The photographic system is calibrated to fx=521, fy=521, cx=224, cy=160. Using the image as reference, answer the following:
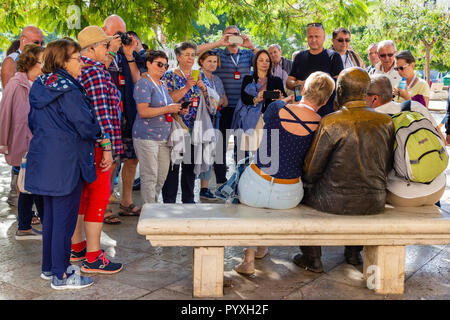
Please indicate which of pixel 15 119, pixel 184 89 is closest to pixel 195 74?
pixel 184 89

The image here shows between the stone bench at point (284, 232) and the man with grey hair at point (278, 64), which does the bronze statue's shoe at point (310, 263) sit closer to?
the stone bench at point (284, 232)

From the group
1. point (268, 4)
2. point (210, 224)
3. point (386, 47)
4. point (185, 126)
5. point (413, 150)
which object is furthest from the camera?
point (268, 4)

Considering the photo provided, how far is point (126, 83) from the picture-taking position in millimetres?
5672

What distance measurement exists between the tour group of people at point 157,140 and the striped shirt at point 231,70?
0.70 m

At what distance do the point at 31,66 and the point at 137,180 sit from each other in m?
2.58

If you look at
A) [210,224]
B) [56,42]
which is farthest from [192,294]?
[56,42]

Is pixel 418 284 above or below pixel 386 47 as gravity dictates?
below

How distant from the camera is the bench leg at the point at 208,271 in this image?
376cm

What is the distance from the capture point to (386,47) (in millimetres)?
6344

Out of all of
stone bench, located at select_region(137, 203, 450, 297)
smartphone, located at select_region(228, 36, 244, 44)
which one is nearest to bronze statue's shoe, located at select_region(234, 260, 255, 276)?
stone bench, located at select_region(137, 203, 450, 297)

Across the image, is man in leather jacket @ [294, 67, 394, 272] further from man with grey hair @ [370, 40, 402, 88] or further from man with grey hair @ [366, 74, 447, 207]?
man with grey hair @ [370, 40, 402, 88]

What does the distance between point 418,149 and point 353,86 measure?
0.68 m

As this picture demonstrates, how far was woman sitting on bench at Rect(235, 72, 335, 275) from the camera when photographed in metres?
3.94

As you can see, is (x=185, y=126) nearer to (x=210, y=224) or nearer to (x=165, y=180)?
(x=165, y=180)
